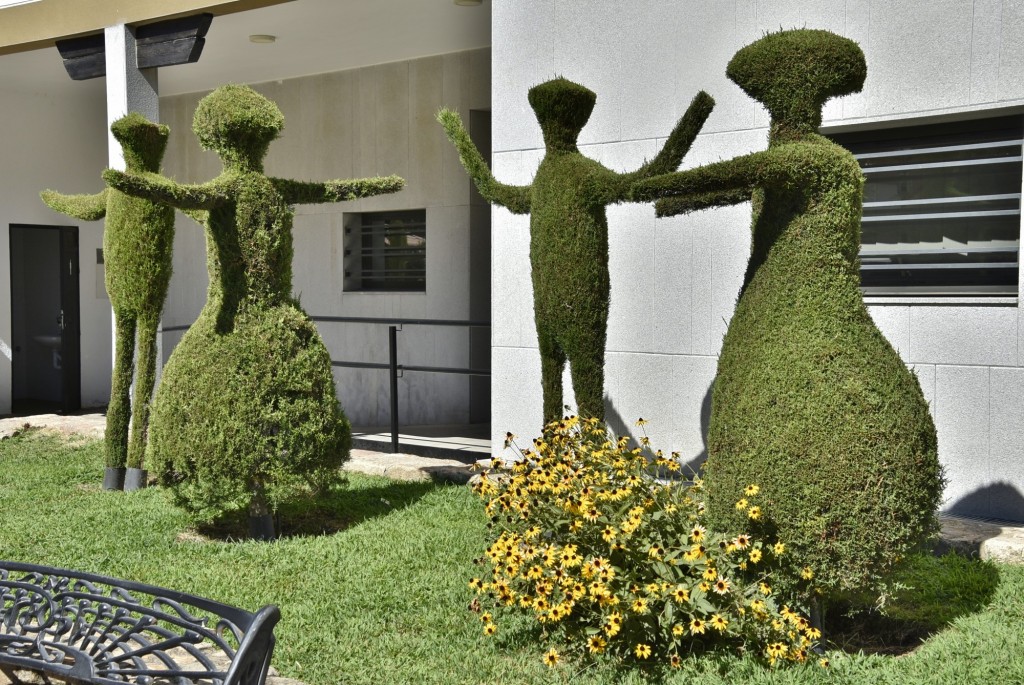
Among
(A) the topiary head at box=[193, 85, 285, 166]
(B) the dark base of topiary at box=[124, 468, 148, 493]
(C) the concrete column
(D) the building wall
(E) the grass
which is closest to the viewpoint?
(E) the grass

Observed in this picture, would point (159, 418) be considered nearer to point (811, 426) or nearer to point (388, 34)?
point (811, 426)

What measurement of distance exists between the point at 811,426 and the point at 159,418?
3471mm

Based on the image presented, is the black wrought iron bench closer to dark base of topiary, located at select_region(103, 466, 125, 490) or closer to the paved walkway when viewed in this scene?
the paved walkway

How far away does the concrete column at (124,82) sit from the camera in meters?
7.68

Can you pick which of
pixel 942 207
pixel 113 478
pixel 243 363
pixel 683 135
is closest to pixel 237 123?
pixel 243 363

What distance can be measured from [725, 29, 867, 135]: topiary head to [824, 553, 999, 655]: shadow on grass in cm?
174

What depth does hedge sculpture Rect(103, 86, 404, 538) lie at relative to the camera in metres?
5.12

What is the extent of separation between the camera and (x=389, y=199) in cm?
999

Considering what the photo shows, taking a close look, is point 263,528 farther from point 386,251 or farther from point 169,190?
point 386,251

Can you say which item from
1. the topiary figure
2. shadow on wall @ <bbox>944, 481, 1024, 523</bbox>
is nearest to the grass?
shadow on wall @ <bbox>944, 481, 1024, 523</bbox>

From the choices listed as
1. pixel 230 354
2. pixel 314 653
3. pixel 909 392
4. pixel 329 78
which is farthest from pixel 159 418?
pixel 329 78

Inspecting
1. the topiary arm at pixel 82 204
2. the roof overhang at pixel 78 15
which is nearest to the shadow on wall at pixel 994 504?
the roof overhang at pixel 78 15

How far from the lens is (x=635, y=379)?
6.11 metres

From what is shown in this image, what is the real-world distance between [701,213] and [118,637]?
13.1 ft
